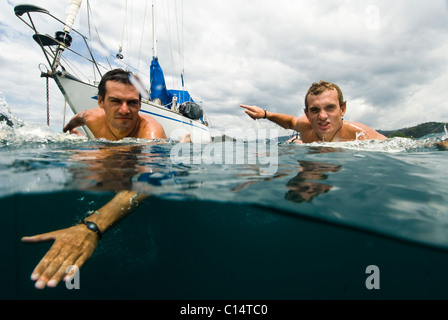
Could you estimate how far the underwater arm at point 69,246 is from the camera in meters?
1.53

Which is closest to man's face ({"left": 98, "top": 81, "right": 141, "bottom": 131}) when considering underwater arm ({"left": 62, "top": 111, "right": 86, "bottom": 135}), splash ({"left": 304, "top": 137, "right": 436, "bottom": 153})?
underwater arm ({"left": 62, "top": 111, "right": 86, "bottom": 135})

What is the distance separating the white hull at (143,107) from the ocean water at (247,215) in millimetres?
2237

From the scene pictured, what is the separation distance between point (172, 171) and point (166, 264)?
2.86 meters

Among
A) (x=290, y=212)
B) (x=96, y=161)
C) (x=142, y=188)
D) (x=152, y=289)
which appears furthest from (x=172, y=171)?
(x=152, y=289)

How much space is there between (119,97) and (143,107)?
4.77 meters

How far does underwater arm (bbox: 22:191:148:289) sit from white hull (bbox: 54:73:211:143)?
633 cm

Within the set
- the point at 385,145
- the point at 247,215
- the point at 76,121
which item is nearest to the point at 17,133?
the point at 76,121

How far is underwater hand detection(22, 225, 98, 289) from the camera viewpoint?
5.00 ft

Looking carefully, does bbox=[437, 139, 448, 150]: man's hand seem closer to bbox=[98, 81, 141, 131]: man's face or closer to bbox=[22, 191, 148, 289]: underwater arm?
bbox=[22, 191, 148, 289]: underwater arm

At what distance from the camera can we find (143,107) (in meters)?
8.78

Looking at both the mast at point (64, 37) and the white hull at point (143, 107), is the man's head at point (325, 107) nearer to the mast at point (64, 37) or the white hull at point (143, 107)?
the white hull at point (143, 107)

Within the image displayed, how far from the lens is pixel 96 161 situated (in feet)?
10.3

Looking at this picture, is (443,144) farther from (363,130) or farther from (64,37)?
(64,37)

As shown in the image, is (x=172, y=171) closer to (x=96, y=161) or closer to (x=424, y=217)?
(x=96, y=161)
